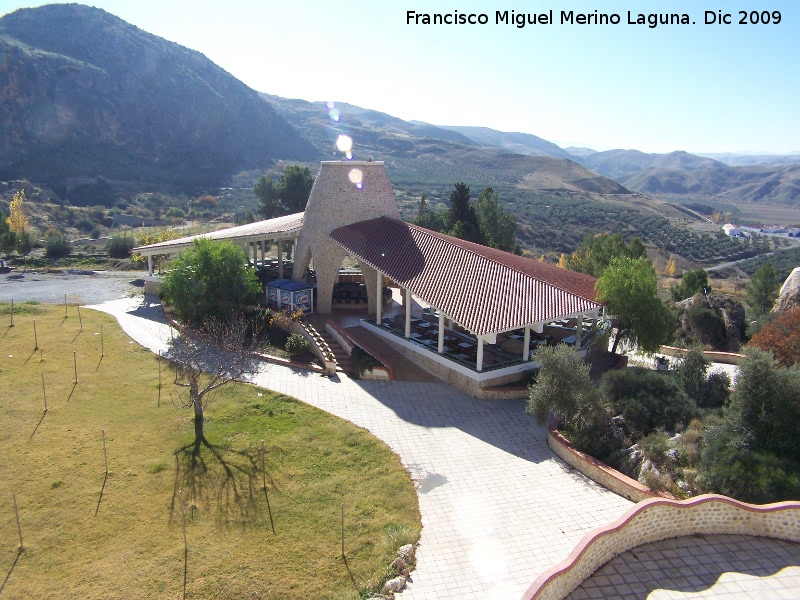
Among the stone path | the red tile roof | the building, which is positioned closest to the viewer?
the stone path

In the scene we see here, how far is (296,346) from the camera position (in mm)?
23141

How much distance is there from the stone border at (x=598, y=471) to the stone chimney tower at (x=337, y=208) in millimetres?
13558

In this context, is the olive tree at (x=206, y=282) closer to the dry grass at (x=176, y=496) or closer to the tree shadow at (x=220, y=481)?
the dry grass at (x=176, y=496)

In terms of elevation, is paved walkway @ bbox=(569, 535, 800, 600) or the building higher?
the building

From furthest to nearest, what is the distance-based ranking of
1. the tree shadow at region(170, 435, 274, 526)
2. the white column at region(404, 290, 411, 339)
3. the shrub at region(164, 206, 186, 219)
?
the shrub at region(164, 206, 186, 219) → the white column at region(404, 290, 411, 339) → the tree shadow at region(170, 435, 274, 526)

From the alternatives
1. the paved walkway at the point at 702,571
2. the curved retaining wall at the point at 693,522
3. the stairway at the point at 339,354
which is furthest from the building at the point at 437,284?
the paved walkway at the point at 702,571

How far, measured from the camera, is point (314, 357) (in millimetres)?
23344

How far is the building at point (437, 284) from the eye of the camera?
64.4 feet

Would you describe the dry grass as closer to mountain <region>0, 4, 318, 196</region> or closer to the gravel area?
the gravel area

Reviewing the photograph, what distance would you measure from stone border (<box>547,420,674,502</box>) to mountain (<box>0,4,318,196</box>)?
262 ft

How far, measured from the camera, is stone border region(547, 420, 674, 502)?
13.4m

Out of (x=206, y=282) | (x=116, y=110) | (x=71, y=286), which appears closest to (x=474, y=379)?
(x=206, y=282)

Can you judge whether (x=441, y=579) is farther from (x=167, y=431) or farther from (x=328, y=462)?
(x=167, y=431)

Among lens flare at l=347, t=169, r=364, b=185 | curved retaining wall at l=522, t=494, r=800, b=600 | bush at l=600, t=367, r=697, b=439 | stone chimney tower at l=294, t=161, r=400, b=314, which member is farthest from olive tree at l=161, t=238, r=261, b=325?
curved retaining wall at l=522, t=494, r=800, b=600
